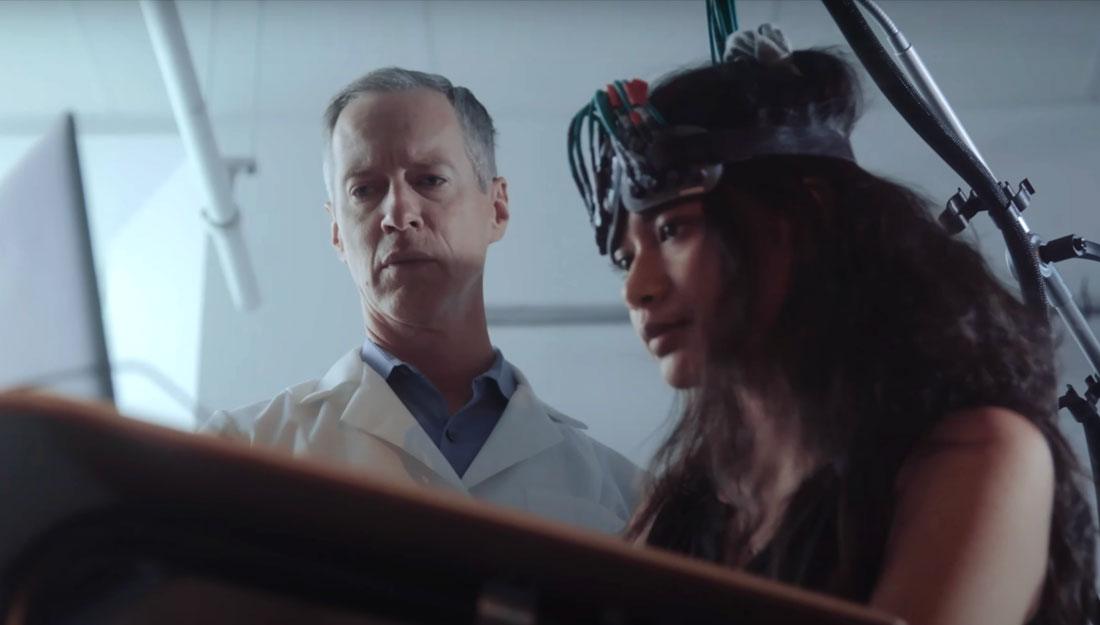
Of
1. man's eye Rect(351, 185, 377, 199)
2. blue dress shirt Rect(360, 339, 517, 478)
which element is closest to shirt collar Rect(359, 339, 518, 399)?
blue dress shirt Rect(360, 339, 517, 478)

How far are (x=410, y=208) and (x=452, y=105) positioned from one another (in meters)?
0.10

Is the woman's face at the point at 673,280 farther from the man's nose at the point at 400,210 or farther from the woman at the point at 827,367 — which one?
the man's nose at the point at 400,210

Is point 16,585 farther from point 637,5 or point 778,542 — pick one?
point 637,5

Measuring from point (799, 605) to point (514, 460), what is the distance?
0.51 m

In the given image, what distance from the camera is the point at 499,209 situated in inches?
36.1

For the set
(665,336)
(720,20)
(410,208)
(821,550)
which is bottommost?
(821,550)

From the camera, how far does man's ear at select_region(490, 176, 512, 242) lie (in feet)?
3.00

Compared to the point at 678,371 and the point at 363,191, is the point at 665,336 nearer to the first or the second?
the point at 678,371

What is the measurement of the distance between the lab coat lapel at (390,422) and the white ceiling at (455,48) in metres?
0.27

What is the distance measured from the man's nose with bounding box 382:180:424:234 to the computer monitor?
9.8 inches

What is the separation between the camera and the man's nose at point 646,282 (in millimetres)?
769

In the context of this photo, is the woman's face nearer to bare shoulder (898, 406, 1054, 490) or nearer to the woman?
the woman

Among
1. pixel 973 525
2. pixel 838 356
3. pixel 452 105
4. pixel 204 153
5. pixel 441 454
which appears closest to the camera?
pixel 973 525

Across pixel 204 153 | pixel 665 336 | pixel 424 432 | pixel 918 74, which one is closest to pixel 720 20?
pixel 918 74
